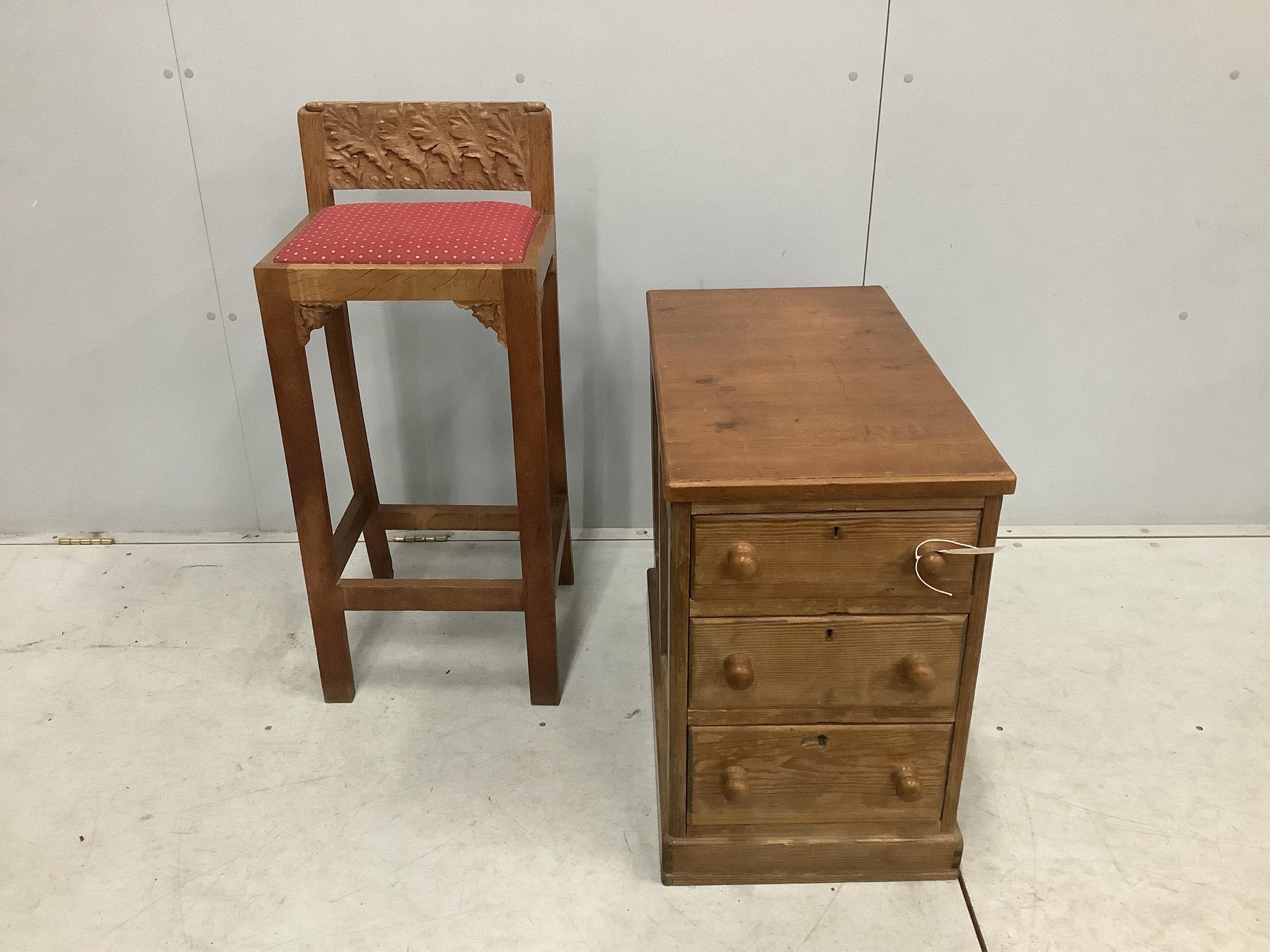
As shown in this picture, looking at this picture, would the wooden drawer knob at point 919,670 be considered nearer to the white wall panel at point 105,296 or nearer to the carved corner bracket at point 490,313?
the carved corner bracket at point 490,313

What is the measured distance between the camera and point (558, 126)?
184 centimetres

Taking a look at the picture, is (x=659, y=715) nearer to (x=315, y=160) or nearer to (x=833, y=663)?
(x=833, y=663)

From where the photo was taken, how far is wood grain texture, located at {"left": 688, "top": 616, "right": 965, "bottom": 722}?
1.21 m

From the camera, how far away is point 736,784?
1.28 m

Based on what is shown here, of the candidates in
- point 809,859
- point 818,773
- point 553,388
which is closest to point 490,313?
point 553,388

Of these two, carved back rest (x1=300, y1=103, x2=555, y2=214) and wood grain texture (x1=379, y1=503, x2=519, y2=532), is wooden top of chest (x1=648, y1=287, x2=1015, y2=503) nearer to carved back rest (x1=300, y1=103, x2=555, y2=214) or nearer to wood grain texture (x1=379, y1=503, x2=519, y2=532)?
carved back rest (x1=300, y1=103, x2=555, y2=214)

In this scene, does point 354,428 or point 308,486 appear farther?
point 354,428

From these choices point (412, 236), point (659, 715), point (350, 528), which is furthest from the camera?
point (350, 528)

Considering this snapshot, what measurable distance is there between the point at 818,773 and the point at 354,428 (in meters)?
1.08

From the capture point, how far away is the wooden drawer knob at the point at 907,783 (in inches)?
50.6

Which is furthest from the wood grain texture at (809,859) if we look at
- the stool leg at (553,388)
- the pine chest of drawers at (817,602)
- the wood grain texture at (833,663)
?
the stool leg at (553,388)

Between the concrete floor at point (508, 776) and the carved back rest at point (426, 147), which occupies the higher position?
the carved back rest at point (426, 147)

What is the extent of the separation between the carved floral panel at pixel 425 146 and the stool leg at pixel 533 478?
317 millimetres

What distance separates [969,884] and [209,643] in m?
1.38
